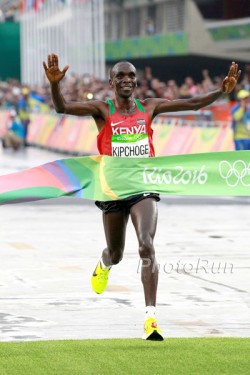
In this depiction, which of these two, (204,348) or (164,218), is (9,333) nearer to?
(204,348)

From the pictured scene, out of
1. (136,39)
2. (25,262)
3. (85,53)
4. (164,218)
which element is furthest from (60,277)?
(136,39)

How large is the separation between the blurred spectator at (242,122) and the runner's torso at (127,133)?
15223 millimetres

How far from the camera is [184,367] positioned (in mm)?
8469

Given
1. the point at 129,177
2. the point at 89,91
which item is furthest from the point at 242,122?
the point at 129,177

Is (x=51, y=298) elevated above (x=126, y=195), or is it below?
below

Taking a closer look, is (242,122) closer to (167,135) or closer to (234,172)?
(167,135)

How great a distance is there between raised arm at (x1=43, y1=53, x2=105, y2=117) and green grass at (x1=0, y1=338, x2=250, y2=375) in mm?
1800

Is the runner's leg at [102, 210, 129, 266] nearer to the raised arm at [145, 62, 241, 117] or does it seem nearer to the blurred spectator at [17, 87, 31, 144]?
the raised arm at [145, 62, 241, 117]

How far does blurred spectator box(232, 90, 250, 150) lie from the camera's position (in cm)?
2527

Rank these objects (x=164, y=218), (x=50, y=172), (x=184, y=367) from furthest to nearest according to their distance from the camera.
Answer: (x=164, y=218) < (x=50, y=172) < (x=184, y=367)

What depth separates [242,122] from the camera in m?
25.4

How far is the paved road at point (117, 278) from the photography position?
10328 millimetres

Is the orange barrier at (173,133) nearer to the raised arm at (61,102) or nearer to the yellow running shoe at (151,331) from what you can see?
the raised arm at (61,102)

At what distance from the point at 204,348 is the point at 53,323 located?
1673 mm
